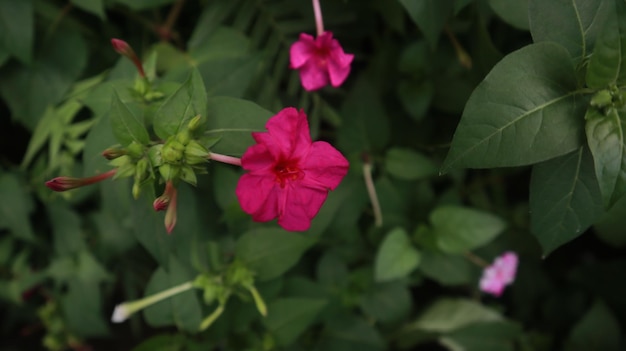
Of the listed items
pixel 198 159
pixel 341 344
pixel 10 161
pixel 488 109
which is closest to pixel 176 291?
pixel 198 159

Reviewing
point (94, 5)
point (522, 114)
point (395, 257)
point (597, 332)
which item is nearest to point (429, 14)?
point (522, 114)

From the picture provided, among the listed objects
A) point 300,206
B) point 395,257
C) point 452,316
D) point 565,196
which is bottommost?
point 452,316

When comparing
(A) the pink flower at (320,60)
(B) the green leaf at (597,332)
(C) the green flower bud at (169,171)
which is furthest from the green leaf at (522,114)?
(B) the green leaf at (597,332)

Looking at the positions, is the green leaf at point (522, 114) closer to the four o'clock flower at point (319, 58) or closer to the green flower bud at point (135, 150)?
the four o'clock flower at point (319, 58)

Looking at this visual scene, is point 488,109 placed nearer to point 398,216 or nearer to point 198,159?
point 198,159

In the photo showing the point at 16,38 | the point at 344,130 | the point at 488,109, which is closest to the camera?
the point at 488,109

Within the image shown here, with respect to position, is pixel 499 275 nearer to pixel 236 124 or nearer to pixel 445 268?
pixel 445 268

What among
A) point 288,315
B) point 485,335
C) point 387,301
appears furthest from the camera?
point 485,335
